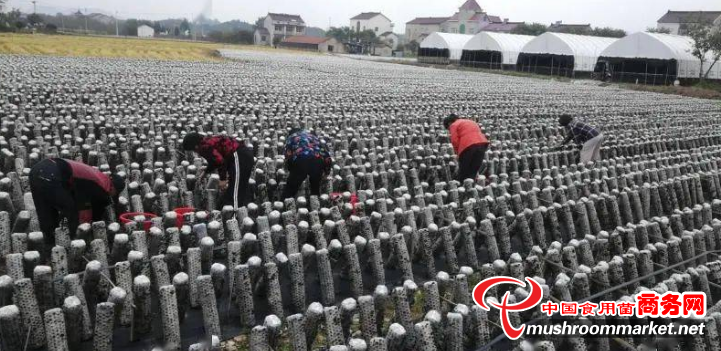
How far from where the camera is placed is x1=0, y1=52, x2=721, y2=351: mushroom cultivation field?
3.37m

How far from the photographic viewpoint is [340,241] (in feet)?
15.2

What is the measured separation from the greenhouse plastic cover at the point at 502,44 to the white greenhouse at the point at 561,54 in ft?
4.42

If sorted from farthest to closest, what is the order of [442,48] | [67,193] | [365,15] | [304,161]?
[365,15] → [442,48] → [304,161] → [67,193]

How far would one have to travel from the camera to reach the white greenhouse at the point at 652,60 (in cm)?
2730

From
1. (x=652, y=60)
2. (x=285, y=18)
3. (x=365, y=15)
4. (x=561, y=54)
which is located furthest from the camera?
(x=365, y=15)

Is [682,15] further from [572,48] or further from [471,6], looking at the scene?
[572,48]

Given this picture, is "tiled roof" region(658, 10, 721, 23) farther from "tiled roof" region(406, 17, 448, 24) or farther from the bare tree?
the bare tree

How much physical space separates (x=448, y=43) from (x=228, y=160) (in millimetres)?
38115

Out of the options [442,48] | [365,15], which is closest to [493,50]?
[442,48]

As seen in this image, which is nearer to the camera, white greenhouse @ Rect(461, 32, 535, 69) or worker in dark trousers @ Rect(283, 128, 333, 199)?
worker in dark trousers @ Rect(283, 128, 333, 199)

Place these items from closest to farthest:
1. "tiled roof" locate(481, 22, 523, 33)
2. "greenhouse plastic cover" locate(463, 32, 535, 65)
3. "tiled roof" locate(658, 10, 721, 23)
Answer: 1. "greenhouse plastic cover" locate(463, 32, 535, 65)
2. "tiled roof" locate(658, 10, 721, 23)
3. "tiled roof" locate(481, 22, 523, 33)

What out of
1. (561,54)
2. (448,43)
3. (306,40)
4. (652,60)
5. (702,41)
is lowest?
(652,60)

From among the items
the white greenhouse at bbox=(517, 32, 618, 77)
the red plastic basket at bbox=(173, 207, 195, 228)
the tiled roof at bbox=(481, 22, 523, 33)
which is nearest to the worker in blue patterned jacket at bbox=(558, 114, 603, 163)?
the red plastic basket at bbox=(173, 207, 195, 228)

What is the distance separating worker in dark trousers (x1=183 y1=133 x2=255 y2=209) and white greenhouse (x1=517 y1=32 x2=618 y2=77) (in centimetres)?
2998
